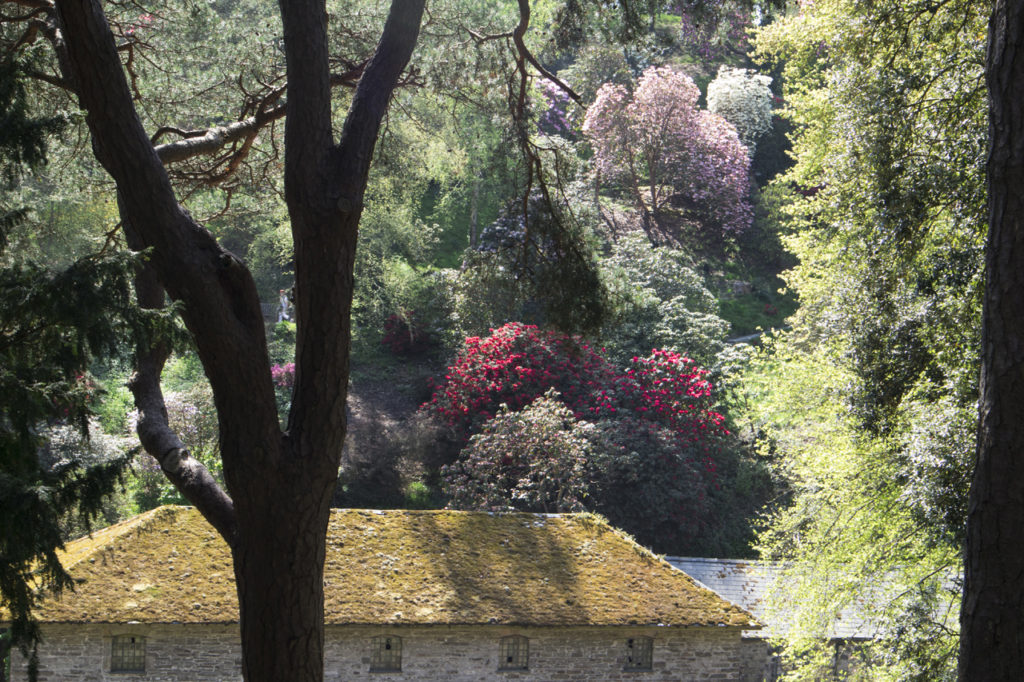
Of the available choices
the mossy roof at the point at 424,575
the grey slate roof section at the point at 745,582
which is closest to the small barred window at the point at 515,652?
the mossy roof at the point at 424,575

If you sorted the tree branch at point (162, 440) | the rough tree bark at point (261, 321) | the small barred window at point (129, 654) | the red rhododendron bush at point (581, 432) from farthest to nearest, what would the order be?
the red rhododendron bush at point (581, 432) → the small barred window at point (129, 654) → the tree branch at point (162, 440) → the rough tree bark at point (261, 321)

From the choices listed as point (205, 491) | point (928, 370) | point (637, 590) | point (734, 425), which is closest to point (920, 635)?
point (928, 370)

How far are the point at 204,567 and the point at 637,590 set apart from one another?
552 cm

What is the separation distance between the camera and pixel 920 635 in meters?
9.79

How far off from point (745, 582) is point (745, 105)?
20.1m

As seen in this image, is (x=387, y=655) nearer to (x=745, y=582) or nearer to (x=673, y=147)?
(x=745, y=582)

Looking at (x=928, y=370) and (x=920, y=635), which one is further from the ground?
(x=928, y=370)

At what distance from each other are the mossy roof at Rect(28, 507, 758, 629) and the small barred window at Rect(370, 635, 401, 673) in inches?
19.9

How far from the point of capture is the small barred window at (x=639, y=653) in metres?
12.1

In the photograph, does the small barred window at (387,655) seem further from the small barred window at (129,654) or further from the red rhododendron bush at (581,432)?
the red rhododendron bush at (581,432)

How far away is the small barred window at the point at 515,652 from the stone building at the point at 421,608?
0.02 metres

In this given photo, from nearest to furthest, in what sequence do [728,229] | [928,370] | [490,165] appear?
[490,165] → [928,370] → [728,229]

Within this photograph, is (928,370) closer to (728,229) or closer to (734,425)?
(734,425)

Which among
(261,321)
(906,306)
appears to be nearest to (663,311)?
(906,306)
